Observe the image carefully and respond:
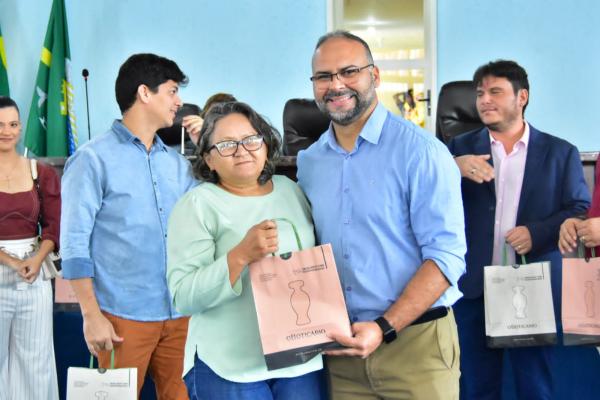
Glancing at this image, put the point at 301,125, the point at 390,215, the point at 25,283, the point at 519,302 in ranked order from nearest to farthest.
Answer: the point at 390,215 < the point at 519,302 < the point at 25,283 < the point at 301,125

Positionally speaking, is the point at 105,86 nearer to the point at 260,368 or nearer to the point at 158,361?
the point at 158,361

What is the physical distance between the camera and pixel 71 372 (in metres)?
1.99

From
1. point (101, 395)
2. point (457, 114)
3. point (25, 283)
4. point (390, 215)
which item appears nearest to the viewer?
point (390, 215)

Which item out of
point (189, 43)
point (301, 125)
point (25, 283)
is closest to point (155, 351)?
point (25, 283)

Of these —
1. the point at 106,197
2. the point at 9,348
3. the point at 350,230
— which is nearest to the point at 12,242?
the point at 9,348

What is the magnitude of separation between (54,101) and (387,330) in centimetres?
529

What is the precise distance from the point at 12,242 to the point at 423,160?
6.35 ft

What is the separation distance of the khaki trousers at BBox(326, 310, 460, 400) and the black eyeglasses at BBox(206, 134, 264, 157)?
0.52 meters

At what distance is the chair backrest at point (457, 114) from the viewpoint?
350 cm

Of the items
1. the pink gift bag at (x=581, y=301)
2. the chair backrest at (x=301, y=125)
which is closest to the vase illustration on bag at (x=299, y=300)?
the pink gift bag at (x=581, y=301)

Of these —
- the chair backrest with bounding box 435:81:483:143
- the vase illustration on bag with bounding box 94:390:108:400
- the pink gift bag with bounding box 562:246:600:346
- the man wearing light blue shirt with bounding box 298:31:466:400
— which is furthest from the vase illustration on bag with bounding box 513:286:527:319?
the chair backrest with bounding box 435:81:483:143

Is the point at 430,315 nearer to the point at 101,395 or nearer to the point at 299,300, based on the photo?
the point at 299,300

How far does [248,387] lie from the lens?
1432 millimetres

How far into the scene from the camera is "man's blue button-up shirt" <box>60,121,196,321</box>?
80.2 inches
